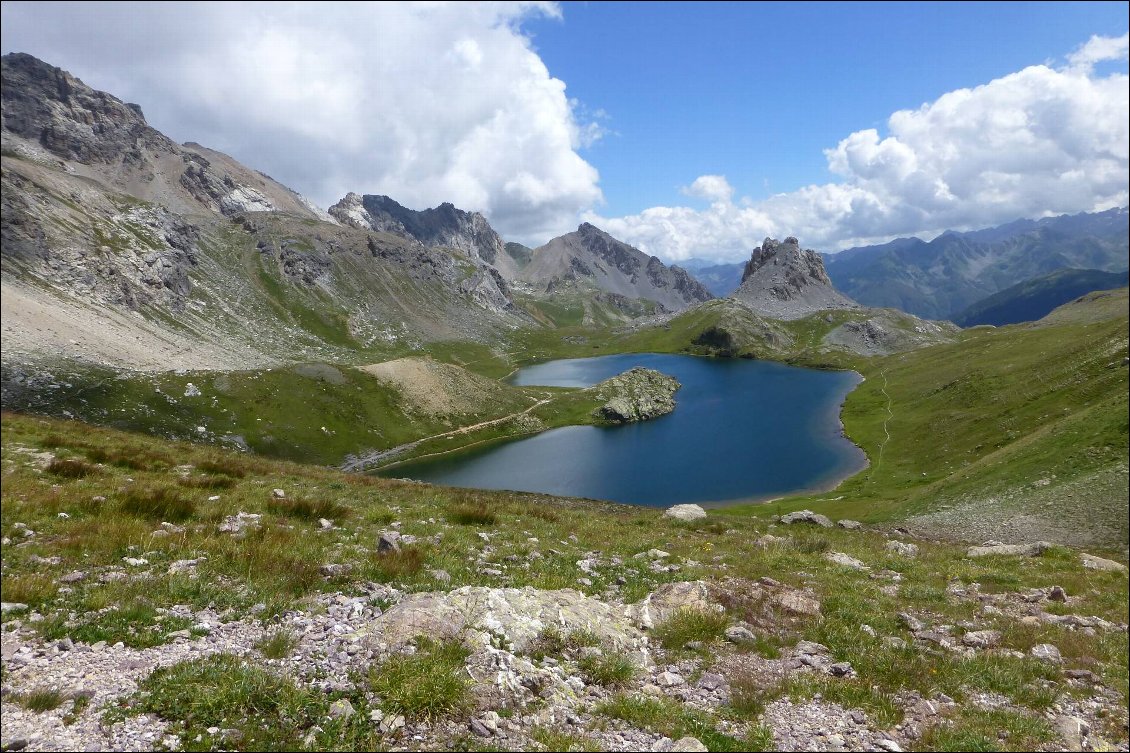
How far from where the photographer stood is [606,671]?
33.0ft

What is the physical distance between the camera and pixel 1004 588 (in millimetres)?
18484

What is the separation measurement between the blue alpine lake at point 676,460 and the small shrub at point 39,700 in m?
79.9

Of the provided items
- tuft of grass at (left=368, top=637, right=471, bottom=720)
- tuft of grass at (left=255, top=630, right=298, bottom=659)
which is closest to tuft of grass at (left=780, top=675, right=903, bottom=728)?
tuft of grass at (left=368, top=637, right=471, bottom=720)

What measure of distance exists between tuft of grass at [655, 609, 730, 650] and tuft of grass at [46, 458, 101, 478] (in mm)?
23599

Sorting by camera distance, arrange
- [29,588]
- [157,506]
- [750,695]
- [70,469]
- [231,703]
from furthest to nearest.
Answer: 1. [70,469]
2. [157,506]
3. [29,588]
4. [750,695]
5. [231,703]

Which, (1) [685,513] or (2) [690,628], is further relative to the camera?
(1) [685,513]

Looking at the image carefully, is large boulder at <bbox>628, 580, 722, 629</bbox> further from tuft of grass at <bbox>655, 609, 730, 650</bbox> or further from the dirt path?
the dirt path

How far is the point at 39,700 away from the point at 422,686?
17.5 ft

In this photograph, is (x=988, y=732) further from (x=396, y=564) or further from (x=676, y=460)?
(x=676, y=460)

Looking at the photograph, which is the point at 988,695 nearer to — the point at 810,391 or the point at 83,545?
the point at 83,545

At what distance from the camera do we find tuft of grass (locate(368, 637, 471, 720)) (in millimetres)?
8039

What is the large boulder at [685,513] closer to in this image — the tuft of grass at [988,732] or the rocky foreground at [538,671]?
→ the rocky foreground at [538,671]

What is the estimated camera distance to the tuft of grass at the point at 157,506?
Result: 53.2 ft

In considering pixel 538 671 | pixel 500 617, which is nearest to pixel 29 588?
pixel 500 617
